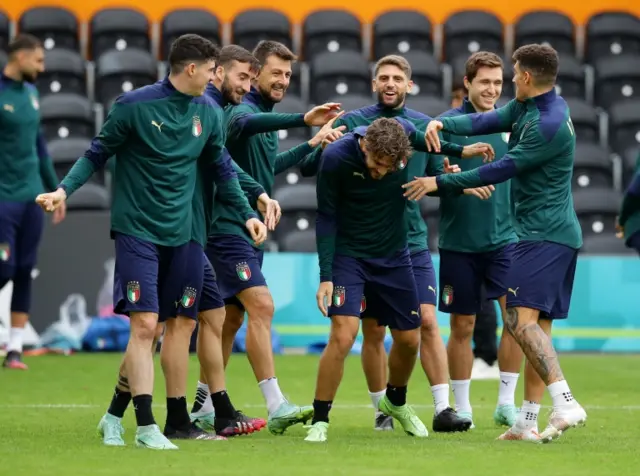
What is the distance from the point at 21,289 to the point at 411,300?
5.67 metres

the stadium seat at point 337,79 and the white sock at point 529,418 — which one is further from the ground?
the stadium seat at point 337,79

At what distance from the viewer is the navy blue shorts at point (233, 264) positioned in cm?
882

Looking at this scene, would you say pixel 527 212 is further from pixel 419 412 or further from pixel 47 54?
pixel 47 54

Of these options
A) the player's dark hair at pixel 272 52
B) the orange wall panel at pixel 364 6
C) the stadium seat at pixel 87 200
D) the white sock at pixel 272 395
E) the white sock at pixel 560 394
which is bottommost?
the white sock at pixel 272 395

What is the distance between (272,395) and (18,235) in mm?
5198

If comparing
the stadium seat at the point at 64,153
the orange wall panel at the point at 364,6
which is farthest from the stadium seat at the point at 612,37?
the stadium seat at the point at 64,153

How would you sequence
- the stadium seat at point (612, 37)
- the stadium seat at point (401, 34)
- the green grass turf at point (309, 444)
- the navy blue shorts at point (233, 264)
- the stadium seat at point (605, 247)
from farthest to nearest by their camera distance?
1. the stadium seat at point (612, 37)
2. the stadium seat at point (401, 34)
3. the stadium seat at point (605, 247)
4. the navy blue shorts at point (233, 264)
5. the green grass turf at point (309, 444)

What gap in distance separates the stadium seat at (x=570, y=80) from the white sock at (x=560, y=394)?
37.8 feet

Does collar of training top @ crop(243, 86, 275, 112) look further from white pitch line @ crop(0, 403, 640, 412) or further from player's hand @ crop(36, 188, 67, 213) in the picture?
white pitch line @ crop(0, 403, 640, 412)

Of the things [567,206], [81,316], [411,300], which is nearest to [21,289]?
[81,316]

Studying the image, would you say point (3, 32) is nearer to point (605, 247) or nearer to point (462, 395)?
point (605, 247)

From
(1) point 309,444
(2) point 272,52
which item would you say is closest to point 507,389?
(1) point 309,444

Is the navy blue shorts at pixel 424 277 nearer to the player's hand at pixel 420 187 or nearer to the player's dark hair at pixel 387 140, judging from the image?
the player's hand at pixel 420 187

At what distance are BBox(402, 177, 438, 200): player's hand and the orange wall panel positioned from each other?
1205 centimetres
